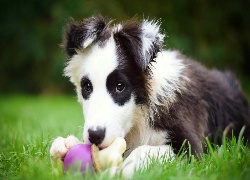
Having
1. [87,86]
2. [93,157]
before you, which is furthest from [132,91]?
[93,157]

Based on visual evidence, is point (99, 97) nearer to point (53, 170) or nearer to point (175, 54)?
point (53, 170)

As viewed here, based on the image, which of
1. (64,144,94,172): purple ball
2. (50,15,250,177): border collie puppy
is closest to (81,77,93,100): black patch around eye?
(50,15,250,177): border collie puppy

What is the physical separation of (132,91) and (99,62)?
358 mm

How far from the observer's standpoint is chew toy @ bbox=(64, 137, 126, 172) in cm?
277

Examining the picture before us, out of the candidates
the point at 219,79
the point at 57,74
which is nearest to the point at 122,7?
the point at 57,74

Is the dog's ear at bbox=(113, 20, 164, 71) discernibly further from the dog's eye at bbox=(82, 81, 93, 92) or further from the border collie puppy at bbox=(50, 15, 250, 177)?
the dog's eye at bbox=(82, 81, 93, 92)

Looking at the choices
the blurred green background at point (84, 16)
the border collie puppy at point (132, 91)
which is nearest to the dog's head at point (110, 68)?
the border collie puppy at point (132, 91)

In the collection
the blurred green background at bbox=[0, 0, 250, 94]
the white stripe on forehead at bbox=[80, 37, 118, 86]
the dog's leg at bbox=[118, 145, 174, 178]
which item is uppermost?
the blurred green background at bbox=[0, 0, 250, 94]

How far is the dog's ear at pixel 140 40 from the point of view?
3.35m

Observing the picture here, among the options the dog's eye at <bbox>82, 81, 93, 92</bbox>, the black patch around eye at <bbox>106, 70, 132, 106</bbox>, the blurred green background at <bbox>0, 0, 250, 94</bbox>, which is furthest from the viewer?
the blurred green background at <bbox>0, 0, 250, 94</bbox>

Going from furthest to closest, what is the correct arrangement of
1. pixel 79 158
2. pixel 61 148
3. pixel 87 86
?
pixel 87 86
pixel 61 148
pixel 79 158

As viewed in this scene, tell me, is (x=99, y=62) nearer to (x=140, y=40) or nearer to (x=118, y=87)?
(x=118, y=87)

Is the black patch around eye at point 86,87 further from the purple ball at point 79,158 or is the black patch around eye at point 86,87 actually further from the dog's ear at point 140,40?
the purple ball at point 79,158

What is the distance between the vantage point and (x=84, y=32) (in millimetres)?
3516
